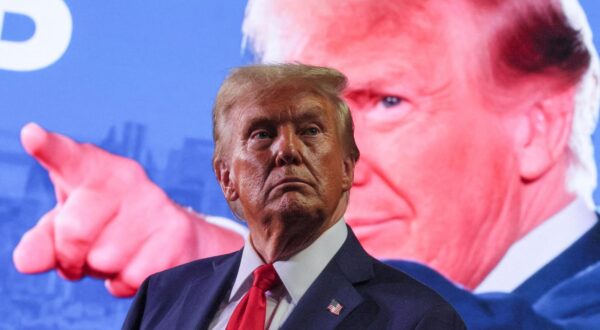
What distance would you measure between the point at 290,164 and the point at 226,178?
0.18 m

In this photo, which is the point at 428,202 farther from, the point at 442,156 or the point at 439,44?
the point at 439,44

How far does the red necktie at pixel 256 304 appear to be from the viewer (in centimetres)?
129

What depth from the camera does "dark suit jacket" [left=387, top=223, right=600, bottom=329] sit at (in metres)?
2.37

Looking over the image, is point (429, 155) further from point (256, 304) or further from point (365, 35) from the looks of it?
point (256, 304)

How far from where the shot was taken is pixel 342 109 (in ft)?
4.62

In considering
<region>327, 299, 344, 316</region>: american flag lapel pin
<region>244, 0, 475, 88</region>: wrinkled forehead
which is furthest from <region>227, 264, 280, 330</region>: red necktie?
<region>244, 0, 475, 88</region>: wrinkled forehead

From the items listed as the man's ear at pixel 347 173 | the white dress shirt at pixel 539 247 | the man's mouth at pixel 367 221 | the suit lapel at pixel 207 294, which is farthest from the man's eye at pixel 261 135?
the white dress shirt at pixel 539 247

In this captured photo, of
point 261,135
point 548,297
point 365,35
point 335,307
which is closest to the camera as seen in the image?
point 335,307

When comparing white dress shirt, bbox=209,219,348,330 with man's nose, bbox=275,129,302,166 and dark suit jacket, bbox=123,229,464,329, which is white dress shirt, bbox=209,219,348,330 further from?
man's nose, bbox=275,129,302,166

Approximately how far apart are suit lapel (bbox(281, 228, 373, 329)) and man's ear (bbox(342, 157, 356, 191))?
10cm

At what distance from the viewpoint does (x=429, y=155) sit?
2486 millimetres

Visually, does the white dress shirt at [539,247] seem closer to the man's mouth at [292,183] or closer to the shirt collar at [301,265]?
the shirt collar at [301,265]

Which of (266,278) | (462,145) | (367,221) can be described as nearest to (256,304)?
(266,278)

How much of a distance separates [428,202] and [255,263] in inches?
45.5
